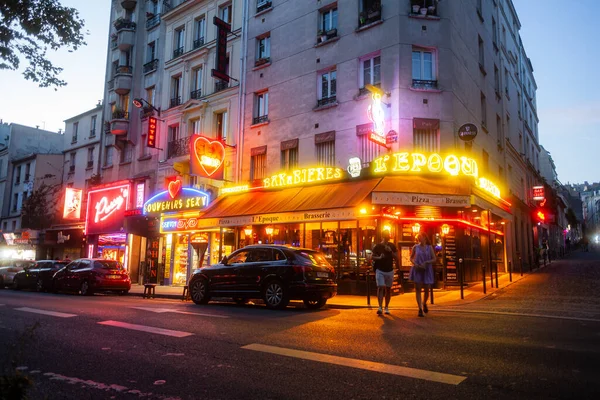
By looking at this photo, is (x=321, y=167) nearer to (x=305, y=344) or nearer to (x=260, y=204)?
(x=260, y=204)

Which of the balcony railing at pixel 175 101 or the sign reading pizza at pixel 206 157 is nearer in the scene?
the sign reading pizza at pixel 206 157

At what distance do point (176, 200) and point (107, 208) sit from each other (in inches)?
300

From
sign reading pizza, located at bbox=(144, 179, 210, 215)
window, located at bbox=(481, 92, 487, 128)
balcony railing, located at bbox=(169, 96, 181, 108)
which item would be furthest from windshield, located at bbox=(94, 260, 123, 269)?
window, located at bbox=(481, 92, 487, 128)

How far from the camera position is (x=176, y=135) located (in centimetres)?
2450

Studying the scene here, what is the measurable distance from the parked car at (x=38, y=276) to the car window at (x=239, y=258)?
10250mm

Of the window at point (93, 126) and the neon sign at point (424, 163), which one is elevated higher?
→ the window at point (93, 126)

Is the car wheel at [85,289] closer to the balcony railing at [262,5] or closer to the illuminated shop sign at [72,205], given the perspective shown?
the illuminated shop sign at [72,205]

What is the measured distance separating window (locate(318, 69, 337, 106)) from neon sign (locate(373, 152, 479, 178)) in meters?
4.29

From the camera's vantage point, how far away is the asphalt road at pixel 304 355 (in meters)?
4.15

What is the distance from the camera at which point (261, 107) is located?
68.6ft

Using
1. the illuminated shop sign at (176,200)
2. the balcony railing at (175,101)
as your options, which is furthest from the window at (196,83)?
the illuminated shop sign at (176,200)

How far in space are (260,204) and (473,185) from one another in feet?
26.5

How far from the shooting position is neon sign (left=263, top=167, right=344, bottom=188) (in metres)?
16.7

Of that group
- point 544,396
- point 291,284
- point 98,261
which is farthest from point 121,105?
point 544,396
